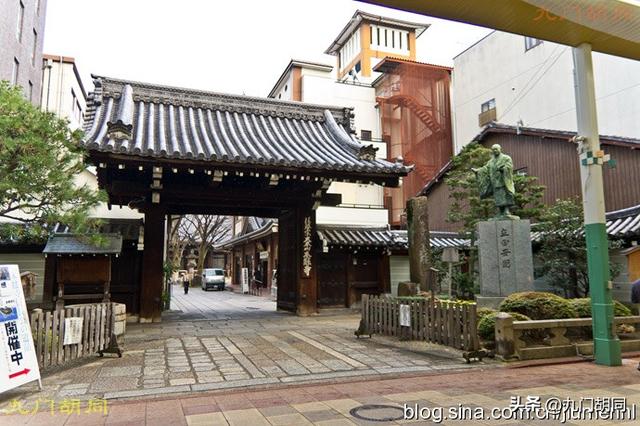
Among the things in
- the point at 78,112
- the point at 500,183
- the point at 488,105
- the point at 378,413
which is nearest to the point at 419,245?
the point at 500,183

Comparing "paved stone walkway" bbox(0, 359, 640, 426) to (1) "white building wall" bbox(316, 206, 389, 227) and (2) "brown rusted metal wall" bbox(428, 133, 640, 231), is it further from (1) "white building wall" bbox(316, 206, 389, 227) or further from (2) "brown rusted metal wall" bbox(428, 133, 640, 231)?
(1) "white building wall" bbox(316, 206, 389, 227)

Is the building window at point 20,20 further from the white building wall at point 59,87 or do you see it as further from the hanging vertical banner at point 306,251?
the hanging vertical banner at point 306,251

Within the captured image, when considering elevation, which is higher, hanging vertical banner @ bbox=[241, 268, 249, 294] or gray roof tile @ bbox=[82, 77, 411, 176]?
gray roof tile @ bbox=[82, 77, 411, 176]

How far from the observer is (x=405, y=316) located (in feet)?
30.3

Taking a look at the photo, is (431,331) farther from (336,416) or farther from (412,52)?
(412,52)

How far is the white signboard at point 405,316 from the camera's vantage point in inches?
361

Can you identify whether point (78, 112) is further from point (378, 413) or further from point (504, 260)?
point (378, 413)

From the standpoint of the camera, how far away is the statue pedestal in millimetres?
10672

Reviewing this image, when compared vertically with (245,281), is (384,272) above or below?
above

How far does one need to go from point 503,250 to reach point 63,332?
373 inches

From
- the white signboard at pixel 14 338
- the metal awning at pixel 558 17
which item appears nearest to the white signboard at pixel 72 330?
the white signboard at pixel 14 338

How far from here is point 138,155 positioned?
11.1 metres

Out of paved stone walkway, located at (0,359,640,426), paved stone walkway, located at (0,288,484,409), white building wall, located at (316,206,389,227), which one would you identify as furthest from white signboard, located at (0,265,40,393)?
white building wall, located at (316,206,389,227)

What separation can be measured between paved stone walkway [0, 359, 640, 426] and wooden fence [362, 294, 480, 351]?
1.06 metres
